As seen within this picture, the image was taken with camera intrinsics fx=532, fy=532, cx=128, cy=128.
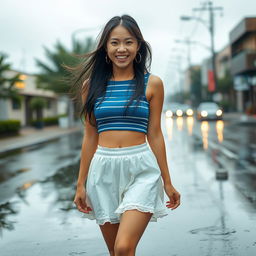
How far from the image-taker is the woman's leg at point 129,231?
304cm

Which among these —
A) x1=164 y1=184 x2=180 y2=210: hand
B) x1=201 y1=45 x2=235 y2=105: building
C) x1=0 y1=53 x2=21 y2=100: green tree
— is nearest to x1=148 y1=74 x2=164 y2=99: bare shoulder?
x1=164 y1=184 x2=180 y2=210: hand

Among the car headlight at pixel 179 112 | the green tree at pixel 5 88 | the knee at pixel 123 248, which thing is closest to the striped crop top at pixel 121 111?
the knee at pixel 123 248

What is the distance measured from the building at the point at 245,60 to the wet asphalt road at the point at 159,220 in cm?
3673

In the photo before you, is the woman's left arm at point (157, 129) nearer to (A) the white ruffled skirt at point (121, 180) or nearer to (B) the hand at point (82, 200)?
(A) the white ruffled skirt at point (121, 180)

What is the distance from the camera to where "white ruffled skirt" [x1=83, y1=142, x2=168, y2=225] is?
10.8 ft

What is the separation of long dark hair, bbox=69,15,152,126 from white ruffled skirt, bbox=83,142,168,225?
1.03 ft

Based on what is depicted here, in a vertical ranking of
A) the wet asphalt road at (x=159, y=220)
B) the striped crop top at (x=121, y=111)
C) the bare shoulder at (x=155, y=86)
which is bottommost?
the wet asphalt road at (x=159, y=220)

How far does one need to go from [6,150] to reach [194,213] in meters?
14.8

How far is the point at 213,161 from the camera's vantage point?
13.4m

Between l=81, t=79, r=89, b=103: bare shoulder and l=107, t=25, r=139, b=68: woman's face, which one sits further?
l=81, t=79, r=89, b=103: bare shoulder

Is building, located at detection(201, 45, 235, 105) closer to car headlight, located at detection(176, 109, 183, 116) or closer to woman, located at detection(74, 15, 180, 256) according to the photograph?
car headlight, located at detection(176, 109, 183, 116)

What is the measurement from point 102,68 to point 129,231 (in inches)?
46.5

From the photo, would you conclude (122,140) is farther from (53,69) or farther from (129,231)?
(53,69)

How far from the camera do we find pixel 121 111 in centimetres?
338
